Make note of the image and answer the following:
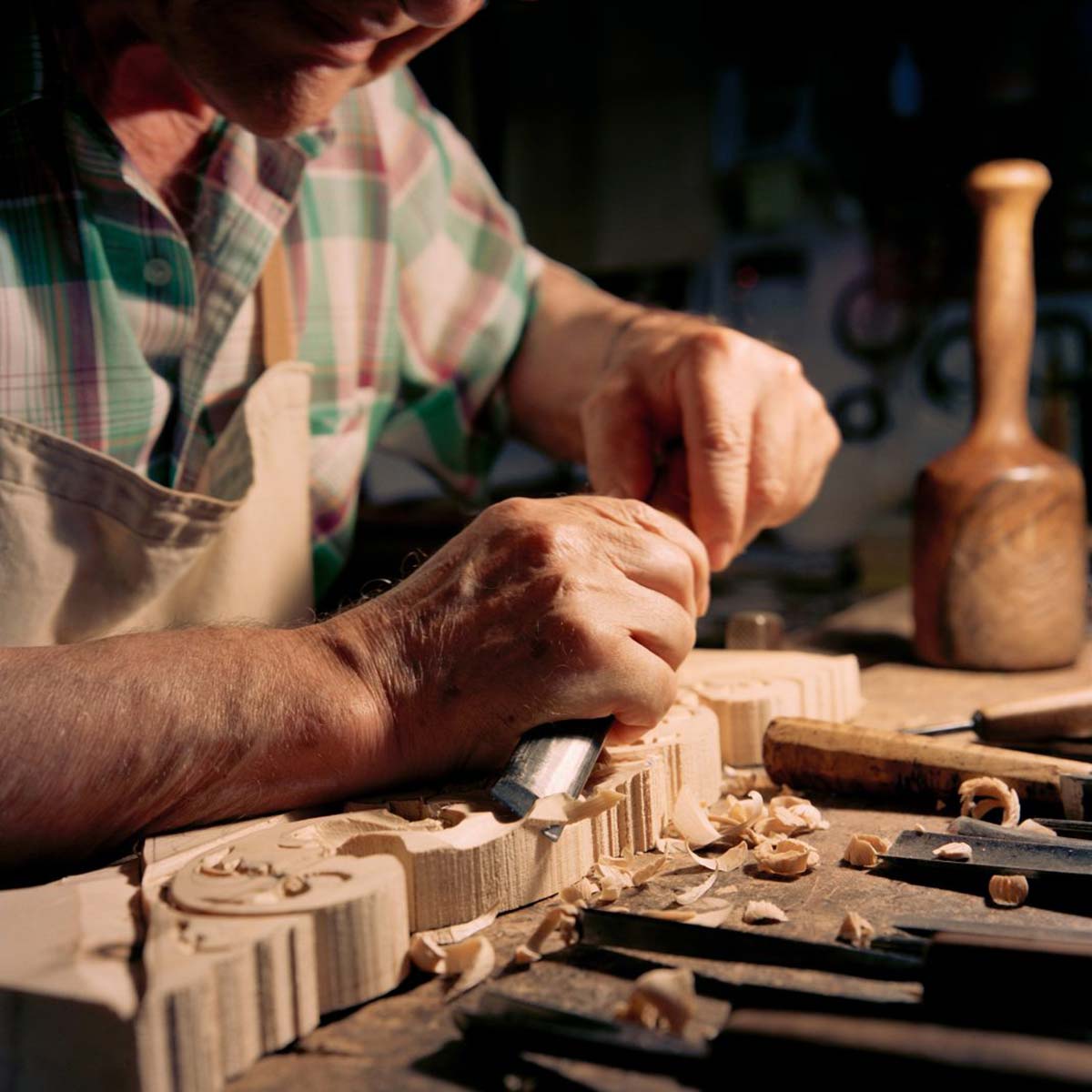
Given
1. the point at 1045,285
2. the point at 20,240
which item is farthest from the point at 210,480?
the point at 1045,285

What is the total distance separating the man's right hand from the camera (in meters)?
0.98

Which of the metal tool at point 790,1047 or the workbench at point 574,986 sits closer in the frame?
the metal tool at point 790,1047

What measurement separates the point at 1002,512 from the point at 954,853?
909 millimetres

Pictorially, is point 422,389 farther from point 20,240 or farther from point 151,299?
point 20,240

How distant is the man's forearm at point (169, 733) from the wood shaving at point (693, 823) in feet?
0.85

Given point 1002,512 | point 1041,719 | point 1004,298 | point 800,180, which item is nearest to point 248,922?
point 1041,719

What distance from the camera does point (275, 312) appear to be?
1590 mm

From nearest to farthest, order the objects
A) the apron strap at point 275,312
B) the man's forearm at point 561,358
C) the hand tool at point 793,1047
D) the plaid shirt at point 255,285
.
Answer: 1. the hand tool at point 793,1047
2. the plaid shirt at point 255,285
3. the apron strap at point 275,312
4. the man's forearm at point 561,358

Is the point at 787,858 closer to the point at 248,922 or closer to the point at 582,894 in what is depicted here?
the point at 582,894

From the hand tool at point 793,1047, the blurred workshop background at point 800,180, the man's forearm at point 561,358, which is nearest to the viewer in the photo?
the hand tool at point 793,1047

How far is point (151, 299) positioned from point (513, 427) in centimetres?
78

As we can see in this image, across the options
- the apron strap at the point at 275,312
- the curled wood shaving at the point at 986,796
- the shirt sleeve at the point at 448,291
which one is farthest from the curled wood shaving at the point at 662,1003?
the shirt sleeve at the point at 448,291

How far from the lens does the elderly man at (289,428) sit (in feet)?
3.10

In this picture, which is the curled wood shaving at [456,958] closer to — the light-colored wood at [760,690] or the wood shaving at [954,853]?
the wood shaving at [954,853]
